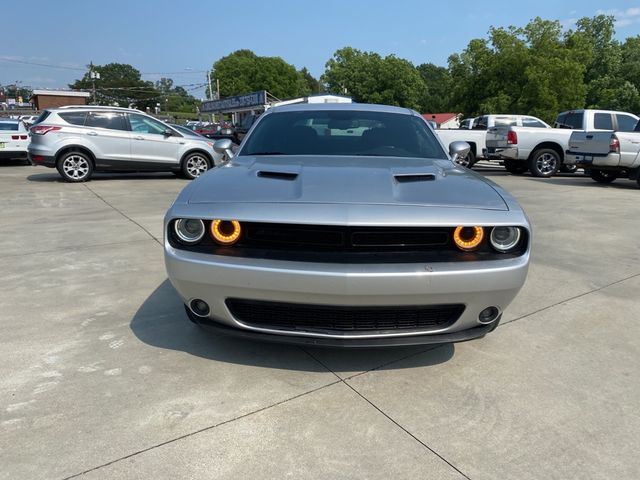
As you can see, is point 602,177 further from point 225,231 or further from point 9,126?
point 9,126

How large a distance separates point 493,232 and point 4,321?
129 inches

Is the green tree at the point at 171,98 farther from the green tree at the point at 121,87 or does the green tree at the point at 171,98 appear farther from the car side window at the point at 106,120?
the car side window at the point at 106,120

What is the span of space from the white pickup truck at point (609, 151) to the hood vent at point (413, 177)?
10019mm

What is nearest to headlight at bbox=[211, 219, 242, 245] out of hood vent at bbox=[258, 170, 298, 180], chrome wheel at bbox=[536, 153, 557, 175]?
hood vent at bbox=[258, 170, 298, 180]

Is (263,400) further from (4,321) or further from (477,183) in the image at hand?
(4,321)

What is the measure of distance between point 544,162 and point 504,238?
12051 mm

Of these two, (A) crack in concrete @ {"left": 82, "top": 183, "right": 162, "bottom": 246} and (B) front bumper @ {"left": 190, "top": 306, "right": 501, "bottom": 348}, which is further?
(A) crack in concrete @ {"left": 82, "top": 183, "right": 162, "bottom": 246}

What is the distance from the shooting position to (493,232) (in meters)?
2.44

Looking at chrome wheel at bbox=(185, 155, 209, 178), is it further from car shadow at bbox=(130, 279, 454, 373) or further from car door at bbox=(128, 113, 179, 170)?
car shadow at bbox=(130, 279, 454, 373)

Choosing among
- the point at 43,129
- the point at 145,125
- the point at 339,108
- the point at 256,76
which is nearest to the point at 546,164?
the point at 145,125

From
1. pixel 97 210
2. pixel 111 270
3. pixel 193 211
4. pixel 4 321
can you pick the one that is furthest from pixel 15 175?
pixel 193 211

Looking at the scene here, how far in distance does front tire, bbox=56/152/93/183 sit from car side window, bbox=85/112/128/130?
29.0 inches

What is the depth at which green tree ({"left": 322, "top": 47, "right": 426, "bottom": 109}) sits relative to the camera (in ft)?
199

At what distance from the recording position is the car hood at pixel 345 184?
2.38 m
